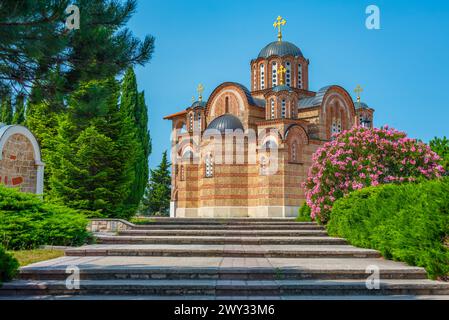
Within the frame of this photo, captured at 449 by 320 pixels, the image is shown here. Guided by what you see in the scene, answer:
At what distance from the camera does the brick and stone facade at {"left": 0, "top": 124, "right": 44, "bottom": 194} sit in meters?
14.8

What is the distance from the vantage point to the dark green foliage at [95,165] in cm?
1720

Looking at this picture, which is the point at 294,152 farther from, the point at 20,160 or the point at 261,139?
the point at 20,160

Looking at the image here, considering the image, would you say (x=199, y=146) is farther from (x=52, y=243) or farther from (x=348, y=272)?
(x=348, y=272)

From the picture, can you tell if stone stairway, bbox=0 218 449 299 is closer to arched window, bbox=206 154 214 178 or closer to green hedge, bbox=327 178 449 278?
green hedge, bbox=327 178 449 278

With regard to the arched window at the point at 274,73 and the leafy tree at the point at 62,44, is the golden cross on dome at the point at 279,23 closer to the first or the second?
the arched window at the point at 274,73

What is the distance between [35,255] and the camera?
9.27 metres

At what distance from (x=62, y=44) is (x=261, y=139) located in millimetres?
25159

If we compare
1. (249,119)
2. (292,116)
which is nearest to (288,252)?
(292,116)

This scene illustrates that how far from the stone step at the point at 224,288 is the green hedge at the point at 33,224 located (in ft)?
14.3

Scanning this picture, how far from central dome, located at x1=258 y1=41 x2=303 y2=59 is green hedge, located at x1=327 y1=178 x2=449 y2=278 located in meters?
24.7

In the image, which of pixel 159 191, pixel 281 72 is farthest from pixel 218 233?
pixel 159 191

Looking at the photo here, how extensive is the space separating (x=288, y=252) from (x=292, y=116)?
22007mm
